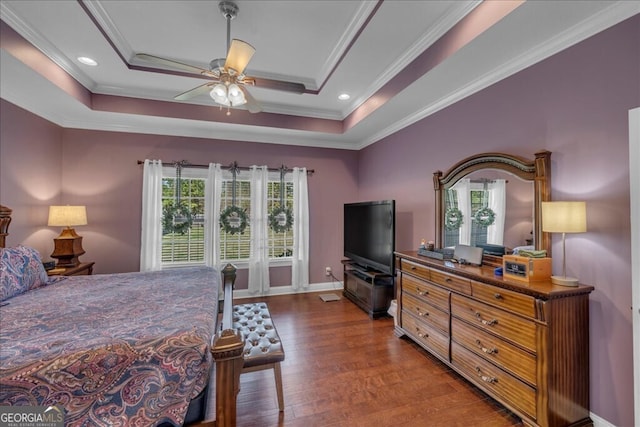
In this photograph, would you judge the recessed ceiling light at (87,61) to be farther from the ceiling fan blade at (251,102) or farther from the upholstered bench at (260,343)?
the upholstered bench at (260,343)

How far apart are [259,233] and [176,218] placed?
1291 millimetres

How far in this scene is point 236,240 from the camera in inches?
182

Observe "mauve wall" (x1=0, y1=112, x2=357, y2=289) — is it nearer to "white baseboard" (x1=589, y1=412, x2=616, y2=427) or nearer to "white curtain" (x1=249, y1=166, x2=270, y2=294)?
"white curtain" (x1=249, y1=166, x2=270, y2=294)

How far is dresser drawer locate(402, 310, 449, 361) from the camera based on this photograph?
2502 mm

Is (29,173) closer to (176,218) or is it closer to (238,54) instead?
(176,218)

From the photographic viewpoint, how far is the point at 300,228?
15.8 feet

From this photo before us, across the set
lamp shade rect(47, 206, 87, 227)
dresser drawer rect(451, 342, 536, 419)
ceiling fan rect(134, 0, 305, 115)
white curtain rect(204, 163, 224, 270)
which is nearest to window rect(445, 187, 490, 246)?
dresser drawer rect(451, 342, 536, 419)

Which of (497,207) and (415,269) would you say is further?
(415,269)

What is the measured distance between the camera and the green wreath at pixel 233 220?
445 cm

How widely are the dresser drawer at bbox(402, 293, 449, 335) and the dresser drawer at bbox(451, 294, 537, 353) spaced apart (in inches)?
6.2

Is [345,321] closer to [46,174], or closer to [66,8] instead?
[66,8]

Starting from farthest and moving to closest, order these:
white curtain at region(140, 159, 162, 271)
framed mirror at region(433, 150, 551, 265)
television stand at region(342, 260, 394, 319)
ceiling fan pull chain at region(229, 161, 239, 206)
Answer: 1. ceiling fan pull chain at region(229, 161, 239, 206)
2. white curtain at region(140, 159, 162, 271)
3. television stand at region(342, 260, 394, 319)
4. framed mirror at region(433, 150, 551, 265)

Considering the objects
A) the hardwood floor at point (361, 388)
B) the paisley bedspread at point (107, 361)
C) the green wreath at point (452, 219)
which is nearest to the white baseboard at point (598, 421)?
the hardwood floor at point (361, 388)

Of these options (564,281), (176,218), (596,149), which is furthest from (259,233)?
(596,149)
